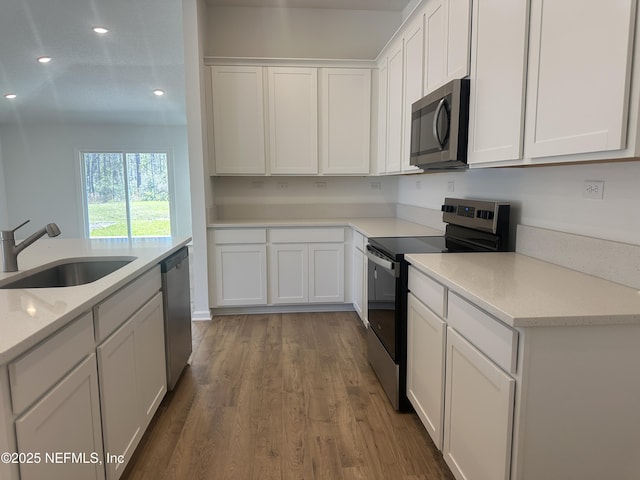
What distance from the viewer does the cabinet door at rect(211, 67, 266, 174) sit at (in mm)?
3928

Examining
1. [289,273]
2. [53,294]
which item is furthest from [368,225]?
[53,294]

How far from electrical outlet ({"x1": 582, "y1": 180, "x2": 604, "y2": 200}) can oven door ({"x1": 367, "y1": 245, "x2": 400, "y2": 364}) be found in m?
0.90

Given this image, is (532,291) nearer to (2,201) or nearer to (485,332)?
(485,332)

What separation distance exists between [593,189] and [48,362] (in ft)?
6.72

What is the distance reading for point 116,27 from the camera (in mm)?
3809

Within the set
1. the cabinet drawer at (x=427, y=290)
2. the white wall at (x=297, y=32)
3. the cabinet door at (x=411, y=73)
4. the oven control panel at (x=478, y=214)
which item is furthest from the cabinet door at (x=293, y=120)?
the cabinet drawer at (x=427, y=290)

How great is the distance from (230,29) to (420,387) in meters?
3.86

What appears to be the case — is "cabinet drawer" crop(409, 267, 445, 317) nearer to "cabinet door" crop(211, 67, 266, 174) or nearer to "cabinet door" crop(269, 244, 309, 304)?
"cabinet door" crop(269, 244, 309, 304)

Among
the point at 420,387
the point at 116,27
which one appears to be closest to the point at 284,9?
the point at 116,27

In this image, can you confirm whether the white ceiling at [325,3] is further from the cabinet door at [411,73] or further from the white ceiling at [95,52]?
the cabinet door at [411,73]

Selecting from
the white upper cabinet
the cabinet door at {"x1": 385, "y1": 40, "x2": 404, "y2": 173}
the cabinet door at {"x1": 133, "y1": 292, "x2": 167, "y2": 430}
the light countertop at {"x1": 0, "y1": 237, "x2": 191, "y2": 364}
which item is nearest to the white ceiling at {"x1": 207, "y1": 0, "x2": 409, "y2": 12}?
the cabinet door at {"x1": 385, "y1": 40, "x2": 404, "y2": 173}

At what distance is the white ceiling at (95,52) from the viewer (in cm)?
348

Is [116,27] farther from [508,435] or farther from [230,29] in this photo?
[508,435]

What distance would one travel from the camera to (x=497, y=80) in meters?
1.81
